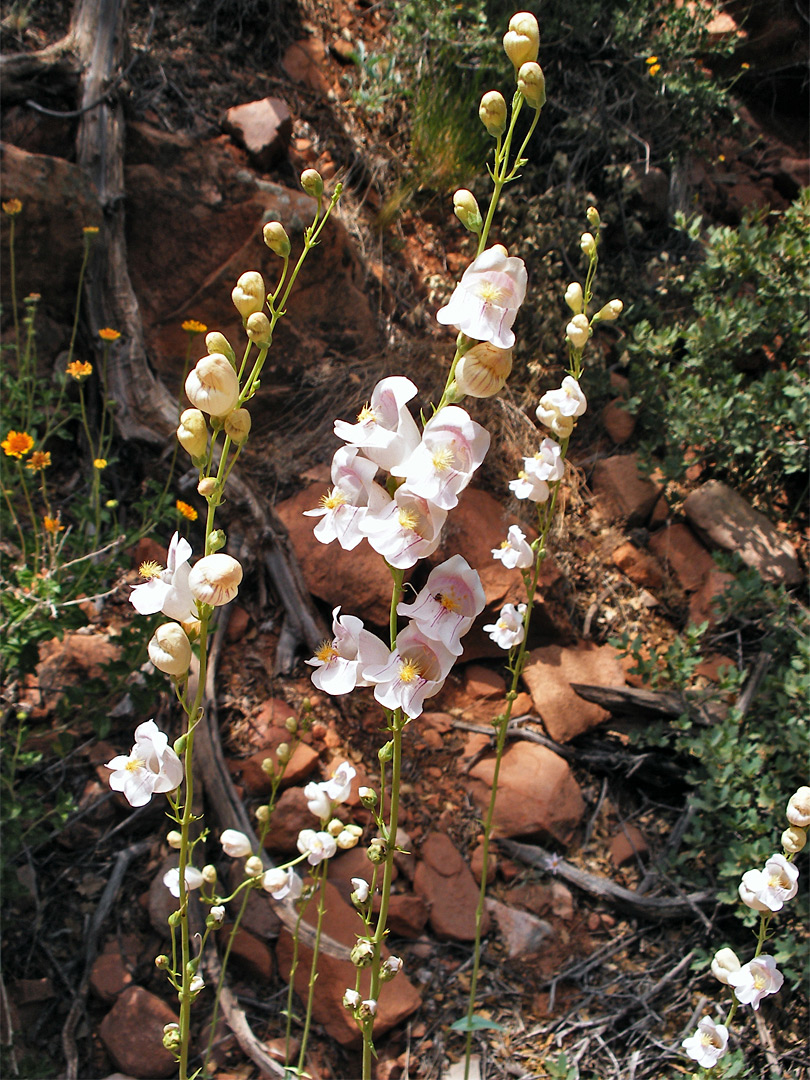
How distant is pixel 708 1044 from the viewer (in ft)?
5.29

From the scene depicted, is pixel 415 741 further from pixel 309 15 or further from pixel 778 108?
pixel 778 108

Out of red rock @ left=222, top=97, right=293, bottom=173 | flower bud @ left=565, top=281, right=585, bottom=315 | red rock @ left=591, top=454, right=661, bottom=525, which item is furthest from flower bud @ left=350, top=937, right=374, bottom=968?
red rock @ left=222, top=97, right=293, bottom=173

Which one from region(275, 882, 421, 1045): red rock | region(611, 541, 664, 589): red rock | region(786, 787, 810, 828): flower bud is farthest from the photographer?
region(611, 541, 664, 589): red rock

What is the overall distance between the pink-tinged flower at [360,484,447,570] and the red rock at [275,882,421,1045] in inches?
64.7

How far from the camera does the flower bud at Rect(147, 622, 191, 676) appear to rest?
118 centimetres

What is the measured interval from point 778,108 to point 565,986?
6.82m

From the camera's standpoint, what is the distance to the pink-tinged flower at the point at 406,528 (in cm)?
112

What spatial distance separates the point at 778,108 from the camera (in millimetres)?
6473

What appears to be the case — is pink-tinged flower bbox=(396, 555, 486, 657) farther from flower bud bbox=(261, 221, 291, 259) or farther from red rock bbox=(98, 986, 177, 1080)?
red rock bbox=(98, 986, 177, 1080)

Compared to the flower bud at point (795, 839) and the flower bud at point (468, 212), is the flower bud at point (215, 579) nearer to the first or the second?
the flower bud at point (468, 212)

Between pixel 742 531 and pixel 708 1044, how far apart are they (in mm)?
2608

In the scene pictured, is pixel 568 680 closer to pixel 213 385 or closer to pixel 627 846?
pixel 627 846

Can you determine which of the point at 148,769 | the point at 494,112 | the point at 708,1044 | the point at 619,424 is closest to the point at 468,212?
the point at 494,112

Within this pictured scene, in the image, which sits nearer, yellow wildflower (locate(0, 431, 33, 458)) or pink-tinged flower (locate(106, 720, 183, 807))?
pink-tinged flower (locate(106, 720, 183, 807))
